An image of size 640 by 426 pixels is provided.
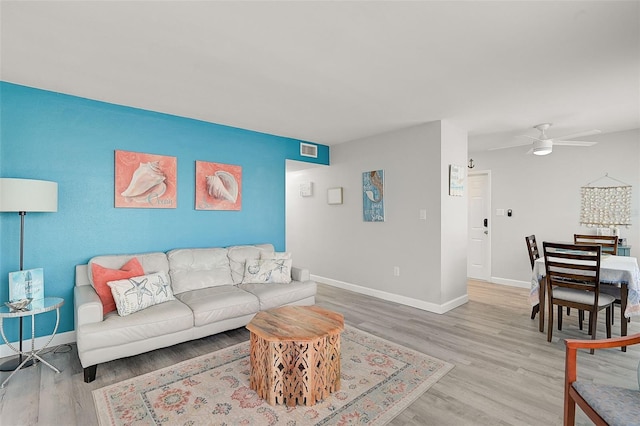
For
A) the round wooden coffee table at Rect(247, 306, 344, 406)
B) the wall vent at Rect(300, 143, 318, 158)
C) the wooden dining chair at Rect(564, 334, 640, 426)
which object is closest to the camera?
the wooden dining chair at Rect(564, 334, 640, 426)

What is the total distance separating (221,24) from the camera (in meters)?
1.96

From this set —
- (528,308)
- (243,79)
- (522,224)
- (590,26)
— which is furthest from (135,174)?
(522,224)

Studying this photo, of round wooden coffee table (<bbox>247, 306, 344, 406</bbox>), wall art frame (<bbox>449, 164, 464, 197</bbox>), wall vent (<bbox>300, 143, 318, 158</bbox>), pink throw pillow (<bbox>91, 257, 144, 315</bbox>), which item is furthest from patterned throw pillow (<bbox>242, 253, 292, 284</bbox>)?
wall art frame (<bbox>449, 164, 464, 197</bbox>)

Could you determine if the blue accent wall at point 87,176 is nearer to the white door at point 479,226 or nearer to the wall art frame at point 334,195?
the wall art frame at point 334,195

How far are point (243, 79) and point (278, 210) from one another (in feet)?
7.59

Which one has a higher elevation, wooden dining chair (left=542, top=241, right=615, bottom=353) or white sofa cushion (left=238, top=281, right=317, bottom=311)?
wooden dining chair (left=542, top=241, right=615, bottom=353)

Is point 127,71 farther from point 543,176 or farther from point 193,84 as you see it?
point 543,176

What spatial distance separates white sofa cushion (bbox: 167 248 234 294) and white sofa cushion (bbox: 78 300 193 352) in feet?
1.39

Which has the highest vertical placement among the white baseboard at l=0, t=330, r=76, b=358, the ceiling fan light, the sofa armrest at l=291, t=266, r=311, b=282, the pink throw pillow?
the ceiling fan light

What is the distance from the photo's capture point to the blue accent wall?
282 centimetres

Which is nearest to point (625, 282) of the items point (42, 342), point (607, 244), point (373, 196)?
point (607, 244)

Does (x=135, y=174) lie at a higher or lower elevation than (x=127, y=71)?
lower

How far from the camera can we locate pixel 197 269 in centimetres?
356

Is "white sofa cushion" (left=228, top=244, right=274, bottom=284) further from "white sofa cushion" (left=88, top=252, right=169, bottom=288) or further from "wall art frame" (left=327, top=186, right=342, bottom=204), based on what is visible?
"wall art frame" (left=327, top=186, right=342, bottom=204)
